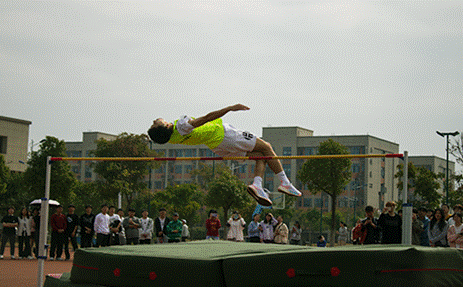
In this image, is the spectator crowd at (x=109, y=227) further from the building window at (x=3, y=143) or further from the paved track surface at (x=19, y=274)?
the building window at (x=3, y=143)

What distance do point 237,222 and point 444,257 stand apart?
12175mm

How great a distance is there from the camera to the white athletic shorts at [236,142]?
720cm

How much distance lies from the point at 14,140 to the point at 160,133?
46423 mm

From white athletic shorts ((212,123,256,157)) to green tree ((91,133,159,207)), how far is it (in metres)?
32.6

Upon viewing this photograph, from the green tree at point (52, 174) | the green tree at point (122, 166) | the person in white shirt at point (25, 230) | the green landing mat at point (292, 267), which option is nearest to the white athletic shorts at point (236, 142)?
the green landing mat at point (292, 267)

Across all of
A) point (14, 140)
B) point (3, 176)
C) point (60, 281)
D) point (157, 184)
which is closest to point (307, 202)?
point (157, 184)

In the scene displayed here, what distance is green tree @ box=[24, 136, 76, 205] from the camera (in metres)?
30.1

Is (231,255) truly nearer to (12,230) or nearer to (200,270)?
(200,270)

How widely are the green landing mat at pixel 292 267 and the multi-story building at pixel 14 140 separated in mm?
A: 47553

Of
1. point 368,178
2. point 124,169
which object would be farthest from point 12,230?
point 368,178

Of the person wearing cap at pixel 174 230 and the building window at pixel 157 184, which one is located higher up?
the building window at pixel 157 184

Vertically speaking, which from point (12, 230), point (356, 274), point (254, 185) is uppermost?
point (254, 185)

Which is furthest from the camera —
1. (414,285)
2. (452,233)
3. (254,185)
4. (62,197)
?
A: (62,197)

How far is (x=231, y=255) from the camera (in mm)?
3779
